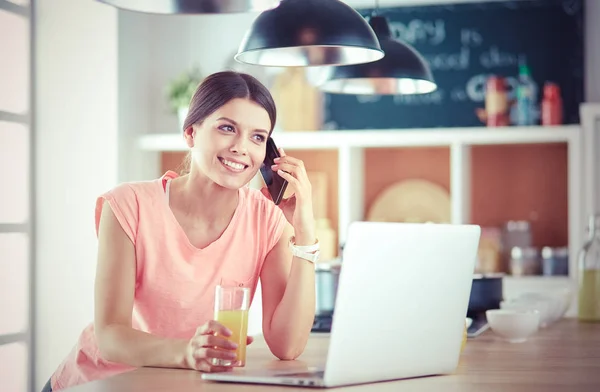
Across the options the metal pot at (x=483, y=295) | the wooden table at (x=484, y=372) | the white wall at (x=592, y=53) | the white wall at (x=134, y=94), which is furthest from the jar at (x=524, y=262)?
the wooden table at (x=484, y=372)

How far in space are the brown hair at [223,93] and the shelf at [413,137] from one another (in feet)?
7.54

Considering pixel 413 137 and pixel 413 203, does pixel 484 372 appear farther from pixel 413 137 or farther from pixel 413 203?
pixel 413 203

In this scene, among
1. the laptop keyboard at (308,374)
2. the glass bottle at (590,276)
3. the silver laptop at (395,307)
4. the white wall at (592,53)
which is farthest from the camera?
the white wall at (592,53)

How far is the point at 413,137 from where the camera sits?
13.8 ft

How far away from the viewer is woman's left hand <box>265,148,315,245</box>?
182 cm

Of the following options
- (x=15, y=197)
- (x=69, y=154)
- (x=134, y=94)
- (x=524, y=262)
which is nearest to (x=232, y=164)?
(x=15, y=197)

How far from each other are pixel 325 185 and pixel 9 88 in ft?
5.47

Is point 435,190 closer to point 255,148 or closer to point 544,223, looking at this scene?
point 544,223

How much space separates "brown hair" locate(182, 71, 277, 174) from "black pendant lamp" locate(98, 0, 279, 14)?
0.61ft

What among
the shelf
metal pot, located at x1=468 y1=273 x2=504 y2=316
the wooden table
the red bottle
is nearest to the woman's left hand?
the wooden table

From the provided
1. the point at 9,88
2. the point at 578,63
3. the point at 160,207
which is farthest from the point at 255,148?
the point at 578,63

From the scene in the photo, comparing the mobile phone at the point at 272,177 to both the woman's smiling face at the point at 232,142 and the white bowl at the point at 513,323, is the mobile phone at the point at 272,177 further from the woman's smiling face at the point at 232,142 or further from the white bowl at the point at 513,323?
the white bowl at the point at 513,323

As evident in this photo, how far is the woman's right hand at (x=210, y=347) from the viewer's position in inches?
56.5

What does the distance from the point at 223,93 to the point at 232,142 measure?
0.11 meters
